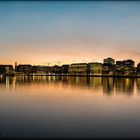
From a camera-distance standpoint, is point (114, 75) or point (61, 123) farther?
point (114, 75)

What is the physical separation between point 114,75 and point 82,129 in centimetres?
9836

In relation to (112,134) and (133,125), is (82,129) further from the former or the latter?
(133,125)

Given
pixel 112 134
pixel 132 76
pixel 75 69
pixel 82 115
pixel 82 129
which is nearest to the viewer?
pixel 112 134

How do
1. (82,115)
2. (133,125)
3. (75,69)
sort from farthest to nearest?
(75,69) → (82,115) → (133,125)

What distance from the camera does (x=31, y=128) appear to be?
9.25 m

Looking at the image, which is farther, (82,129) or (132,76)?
(132,76)

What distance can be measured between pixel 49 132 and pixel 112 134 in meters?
1.87

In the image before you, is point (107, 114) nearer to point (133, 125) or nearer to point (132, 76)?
point (133, 125)

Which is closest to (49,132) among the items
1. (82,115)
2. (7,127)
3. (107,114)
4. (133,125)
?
(7,127)

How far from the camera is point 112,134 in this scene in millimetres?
8844
